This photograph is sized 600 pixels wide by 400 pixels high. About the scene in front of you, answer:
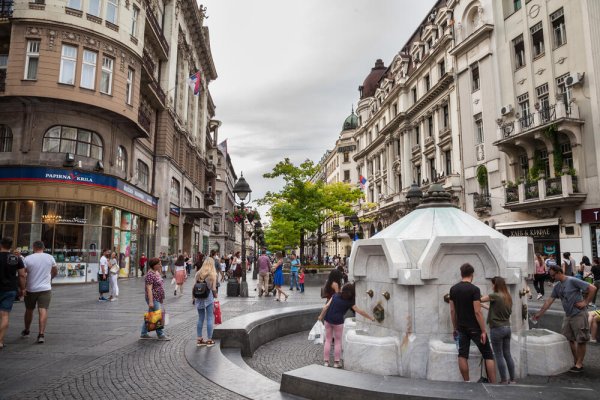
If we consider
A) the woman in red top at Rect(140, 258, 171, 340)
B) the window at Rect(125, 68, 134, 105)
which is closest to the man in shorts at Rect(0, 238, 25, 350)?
the woman in red top at Rect(140, 258, 171, 340)

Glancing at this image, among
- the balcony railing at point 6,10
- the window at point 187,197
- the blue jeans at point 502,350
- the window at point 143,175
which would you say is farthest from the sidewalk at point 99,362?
the window at point 187,197

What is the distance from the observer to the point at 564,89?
939 inches

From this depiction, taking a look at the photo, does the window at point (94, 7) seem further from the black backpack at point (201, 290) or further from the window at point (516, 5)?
the window at point (516, 5)

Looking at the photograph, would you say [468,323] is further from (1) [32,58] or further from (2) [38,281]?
(1) [32,58]

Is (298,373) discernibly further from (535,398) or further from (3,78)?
(3,78)

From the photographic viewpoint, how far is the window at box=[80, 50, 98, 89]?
2283cm

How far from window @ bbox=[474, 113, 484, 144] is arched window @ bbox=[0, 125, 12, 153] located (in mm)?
29611

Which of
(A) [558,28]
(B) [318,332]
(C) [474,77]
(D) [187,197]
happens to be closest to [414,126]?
(C) [474,77]

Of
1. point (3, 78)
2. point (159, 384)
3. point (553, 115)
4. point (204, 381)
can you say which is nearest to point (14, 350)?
point (159, 384)

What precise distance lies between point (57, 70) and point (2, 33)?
4.22 metres

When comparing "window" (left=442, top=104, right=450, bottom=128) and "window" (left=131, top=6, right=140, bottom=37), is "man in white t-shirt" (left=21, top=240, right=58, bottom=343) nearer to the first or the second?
"window" (left=131, top=6, right=140, bottom=37)

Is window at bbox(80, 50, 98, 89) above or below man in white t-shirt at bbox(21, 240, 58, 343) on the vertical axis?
above

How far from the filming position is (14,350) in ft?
23.5

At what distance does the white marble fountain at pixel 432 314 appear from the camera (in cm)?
611
